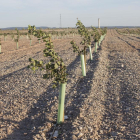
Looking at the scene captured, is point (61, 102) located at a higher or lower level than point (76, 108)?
higher

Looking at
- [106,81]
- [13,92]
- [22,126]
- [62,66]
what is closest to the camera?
[62,66]

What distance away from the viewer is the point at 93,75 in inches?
404

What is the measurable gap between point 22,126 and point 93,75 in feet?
17.9

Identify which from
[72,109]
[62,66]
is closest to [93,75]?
[72,109]

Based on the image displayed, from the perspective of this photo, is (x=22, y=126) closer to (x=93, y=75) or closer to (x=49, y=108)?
(x=49, y=108)

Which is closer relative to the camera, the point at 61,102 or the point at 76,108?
the point at 61,102

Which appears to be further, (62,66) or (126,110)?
(126,110)

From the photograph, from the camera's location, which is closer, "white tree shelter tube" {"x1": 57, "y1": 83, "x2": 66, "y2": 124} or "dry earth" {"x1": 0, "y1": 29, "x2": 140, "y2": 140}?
"dry earth" {"x1": 0, "y1": 29, "x2": 140, "y2": 140}

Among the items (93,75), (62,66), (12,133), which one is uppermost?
(62,66)

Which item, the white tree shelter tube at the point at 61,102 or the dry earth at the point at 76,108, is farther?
the white tree shelter tube at the point at 61,102

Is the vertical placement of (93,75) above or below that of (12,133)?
above

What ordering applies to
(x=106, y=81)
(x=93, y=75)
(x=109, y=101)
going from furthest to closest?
(x=93, y=75) → (x=106, y=81) → (x=109, y=101)

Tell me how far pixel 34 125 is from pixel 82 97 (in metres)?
2.43

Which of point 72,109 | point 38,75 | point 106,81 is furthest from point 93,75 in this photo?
point 72,109
